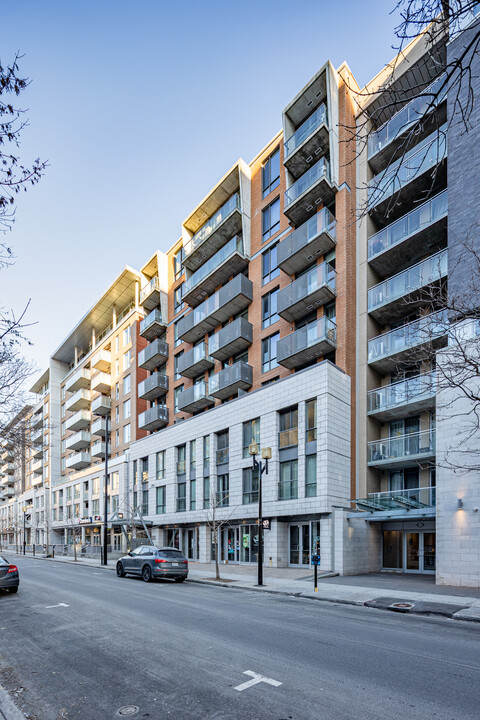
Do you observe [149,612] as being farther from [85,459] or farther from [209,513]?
[85,459]

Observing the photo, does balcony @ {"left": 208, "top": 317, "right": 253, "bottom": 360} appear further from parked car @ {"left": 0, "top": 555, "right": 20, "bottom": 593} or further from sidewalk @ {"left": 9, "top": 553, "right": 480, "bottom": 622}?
parked car @ {"left": 0, "top": 555, "right": 20, "bottom": 593}

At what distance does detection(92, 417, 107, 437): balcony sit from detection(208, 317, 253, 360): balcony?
2322cm

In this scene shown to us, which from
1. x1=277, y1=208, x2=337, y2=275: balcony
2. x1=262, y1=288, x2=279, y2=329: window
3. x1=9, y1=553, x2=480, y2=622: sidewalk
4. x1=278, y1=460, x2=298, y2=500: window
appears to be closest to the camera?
x1=9, y1=553, x2=480, y2=622: sidewalk

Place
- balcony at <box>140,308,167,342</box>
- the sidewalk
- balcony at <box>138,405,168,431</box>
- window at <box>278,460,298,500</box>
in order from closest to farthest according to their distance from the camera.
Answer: the sidewalk → window at <box>278,460,298,500</box> → balcony at <box>138,405,168,431</box> → balcony at <box>140,308,167,342</box>

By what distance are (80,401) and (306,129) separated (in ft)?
136

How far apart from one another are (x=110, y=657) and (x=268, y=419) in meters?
19.8

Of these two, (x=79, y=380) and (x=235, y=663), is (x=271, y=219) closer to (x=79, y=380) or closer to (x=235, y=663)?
(x=235, y=663)

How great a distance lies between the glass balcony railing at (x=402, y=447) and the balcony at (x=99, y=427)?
34056 millimetres

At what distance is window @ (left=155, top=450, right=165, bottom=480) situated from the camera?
37.6 meters

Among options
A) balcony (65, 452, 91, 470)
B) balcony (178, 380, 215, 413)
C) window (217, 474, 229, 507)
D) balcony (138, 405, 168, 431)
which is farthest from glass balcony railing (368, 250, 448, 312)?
balcony (65, 452, 91, 470)

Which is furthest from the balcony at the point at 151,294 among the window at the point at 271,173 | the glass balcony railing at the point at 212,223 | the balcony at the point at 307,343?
the balcony at the point at 307,343

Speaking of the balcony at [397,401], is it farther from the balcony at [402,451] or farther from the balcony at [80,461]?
the balcony at [80,461]

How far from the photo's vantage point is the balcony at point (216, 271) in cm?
3288

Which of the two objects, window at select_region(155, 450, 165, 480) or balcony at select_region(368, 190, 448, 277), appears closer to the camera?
balcony at select_region(368, 190, 448, 277)
